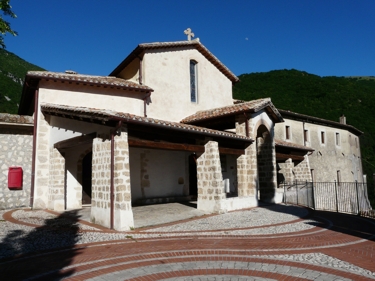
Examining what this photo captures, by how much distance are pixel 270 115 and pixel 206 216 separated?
277 inches

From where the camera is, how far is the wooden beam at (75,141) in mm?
9600

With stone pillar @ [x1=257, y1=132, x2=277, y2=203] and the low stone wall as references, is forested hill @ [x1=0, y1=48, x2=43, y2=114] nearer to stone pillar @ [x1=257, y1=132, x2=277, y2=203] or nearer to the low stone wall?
the low stone wall

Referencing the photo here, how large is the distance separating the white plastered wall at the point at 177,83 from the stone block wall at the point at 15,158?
18.4 feet

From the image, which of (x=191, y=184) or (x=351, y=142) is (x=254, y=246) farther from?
(x=351, y=142)

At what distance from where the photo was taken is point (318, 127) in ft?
84.7

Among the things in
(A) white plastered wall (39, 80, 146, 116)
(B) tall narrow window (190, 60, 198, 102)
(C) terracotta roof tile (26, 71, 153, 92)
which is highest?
(B) tall narrow window (190, 60, 198, 102)

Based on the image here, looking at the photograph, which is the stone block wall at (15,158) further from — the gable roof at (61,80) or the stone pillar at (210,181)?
the stone pillar at (210,181)

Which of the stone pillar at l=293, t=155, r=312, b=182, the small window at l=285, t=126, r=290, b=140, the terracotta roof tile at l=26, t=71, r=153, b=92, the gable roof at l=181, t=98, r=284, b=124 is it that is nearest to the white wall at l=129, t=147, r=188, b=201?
the gable roof at l=181, t=98, r=284, b=124

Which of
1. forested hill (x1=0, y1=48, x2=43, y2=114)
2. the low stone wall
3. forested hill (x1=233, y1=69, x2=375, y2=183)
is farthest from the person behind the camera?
forested hill (x1=233, y1=69, x2=375, y2=183)

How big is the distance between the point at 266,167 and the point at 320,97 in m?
34.8

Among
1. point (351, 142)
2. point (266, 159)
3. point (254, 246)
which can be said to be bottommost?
point (254, 246)

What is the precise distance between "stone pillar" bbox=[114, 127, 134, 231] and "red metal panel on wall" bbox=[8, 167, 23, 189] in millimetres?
5680

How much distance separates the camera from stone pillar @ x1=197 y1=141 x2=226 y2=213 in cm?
1126

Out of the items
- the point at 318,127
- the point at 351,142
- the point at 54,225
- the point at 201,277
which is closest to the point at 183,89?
the point at 54,225
